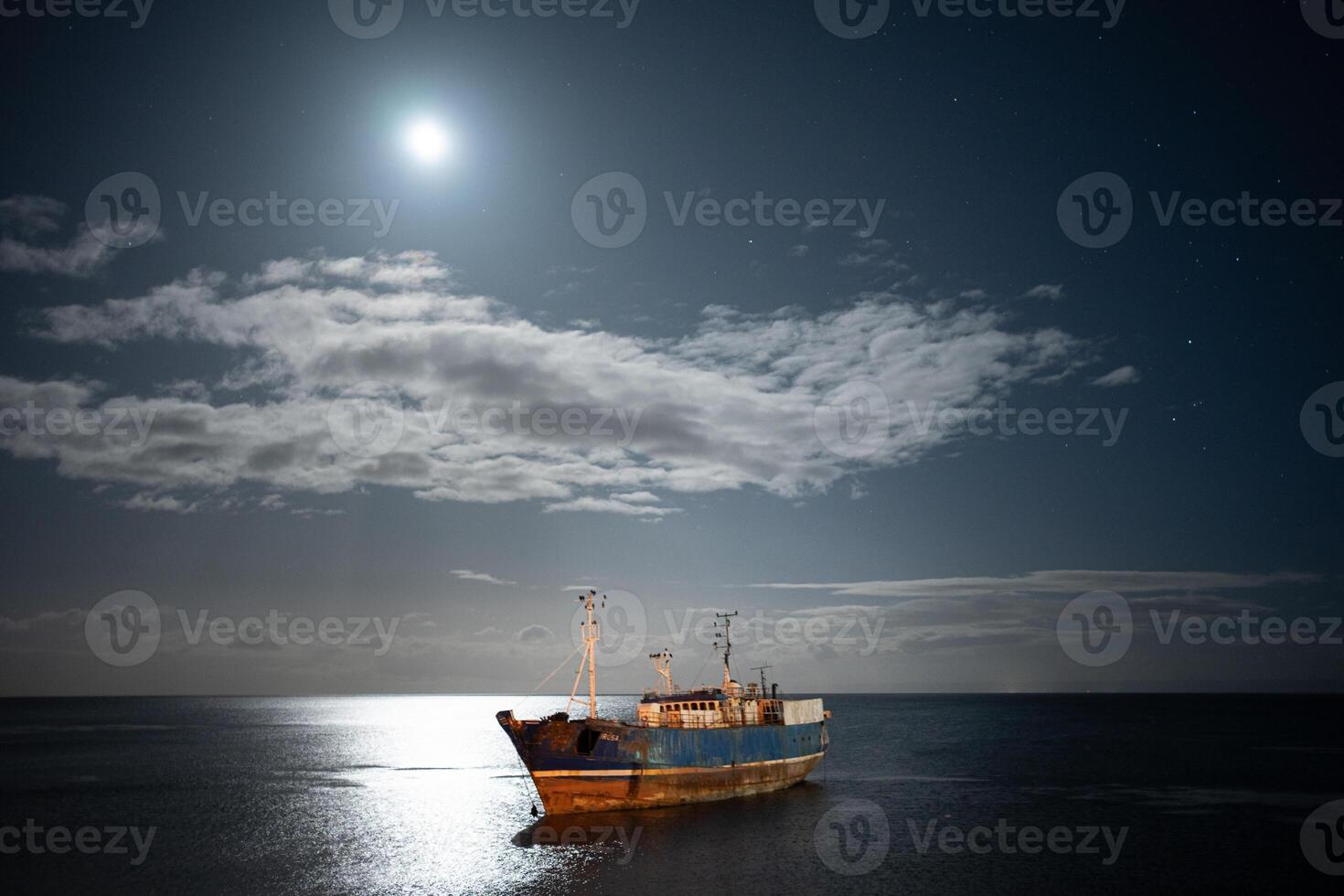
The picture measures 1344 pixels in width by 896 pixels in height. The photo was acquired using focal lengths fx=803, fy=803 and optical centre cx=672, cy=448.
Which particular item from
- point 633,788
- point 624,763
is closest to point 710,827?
point 633,788

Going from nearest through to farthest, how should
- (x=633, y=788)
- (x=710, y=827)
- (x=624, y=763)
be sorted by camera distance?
(x=624, y=763)
(x=710, y=827)
(x=633, y=788)

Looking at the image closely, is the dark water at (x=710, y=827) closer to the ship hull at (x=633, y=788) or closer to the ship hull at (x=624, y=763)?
the ship hull at (x=633, y=788)

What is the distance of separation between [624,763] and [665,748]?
2930 mm

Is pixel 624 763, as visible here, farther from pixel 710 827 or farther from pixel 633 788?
pixel 710 827

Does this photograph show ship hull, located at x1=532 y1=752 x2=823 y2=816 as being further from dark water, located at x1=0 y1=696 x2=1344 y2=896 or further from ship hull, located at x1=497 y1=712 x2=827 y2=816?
dark water, located at x1=0 y1=696 x2=1344 y2=896

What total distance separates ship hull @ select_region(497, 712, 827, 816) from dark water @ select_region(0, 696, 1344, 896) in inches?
54.1

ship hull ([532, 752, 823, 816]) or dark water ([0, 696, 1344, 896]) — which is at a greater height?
ship hull ([532, 752, 823, 816])

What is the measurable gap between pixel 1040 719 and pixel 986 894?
184m

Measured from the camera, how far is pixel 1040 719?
19825cm

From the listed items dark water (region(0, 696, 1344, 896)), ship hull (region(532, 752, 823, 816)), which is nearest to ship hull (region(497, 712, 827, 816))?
ship hull (region(532, 752, 823, 816))

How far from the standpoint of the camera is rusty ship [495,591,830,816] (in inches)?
1864

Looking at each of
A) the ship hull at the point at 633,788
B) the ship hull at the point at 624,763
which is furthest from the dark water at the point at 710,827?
the ship hull at the point at 624,763

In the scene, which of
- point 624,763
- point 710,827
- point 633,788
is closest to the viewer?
point 624,763

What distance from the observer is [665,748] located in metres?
49.9
